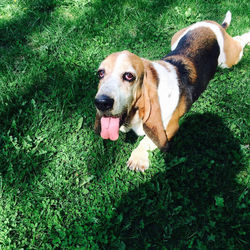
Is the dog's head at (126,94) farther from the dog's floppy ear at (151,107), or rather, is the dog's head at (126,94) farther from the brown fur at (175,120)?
the brown fur at (175,120)

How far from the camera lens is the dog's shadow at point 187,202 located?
2.16m

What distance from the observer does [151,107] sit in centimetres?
224

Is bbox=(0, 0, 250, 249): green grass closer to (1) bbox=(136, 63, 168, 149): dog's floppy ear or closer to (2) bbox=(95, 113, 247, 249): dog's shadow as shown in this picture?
(2) bbox=(95, 113, 247, 249): dog's shadow

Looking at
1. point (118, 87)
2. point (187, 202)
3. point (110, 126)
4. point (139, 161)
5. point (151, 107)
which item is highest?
point (118, 87)

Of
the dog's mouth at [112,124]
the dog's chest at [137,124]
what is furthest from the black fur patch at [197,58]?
the dog's mouth at [112,124]

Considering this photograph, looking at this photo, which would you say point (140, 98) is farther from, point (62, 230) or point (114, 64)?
point (62, 230)

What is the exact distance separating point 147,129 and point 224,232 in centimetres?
118

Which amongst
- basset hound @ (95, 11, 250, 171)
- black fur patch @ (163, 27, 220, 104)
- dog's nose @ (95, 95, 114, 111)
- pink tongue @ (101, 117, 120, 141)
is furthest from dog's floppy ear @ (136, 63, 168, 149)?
black fur patch @ (163, 27, 220, 104)

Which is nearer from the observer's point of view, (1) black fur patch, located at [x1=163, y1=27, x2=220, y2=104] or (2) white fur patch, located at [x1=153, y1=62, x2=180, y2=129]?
(2) white fur patch, located at [x1=153, y1=62, x2=180, y2=129]

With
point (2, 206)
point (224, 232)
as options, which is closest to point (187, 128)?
point (224, 232)

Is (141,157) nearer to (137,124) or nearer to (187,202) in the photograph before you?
(137,124)

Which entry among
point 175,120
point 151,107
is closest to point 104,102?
point 151,107

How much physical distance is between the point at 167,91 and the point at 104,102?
83cm

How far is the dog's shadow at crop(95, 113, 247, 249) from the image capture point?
2160 mm
